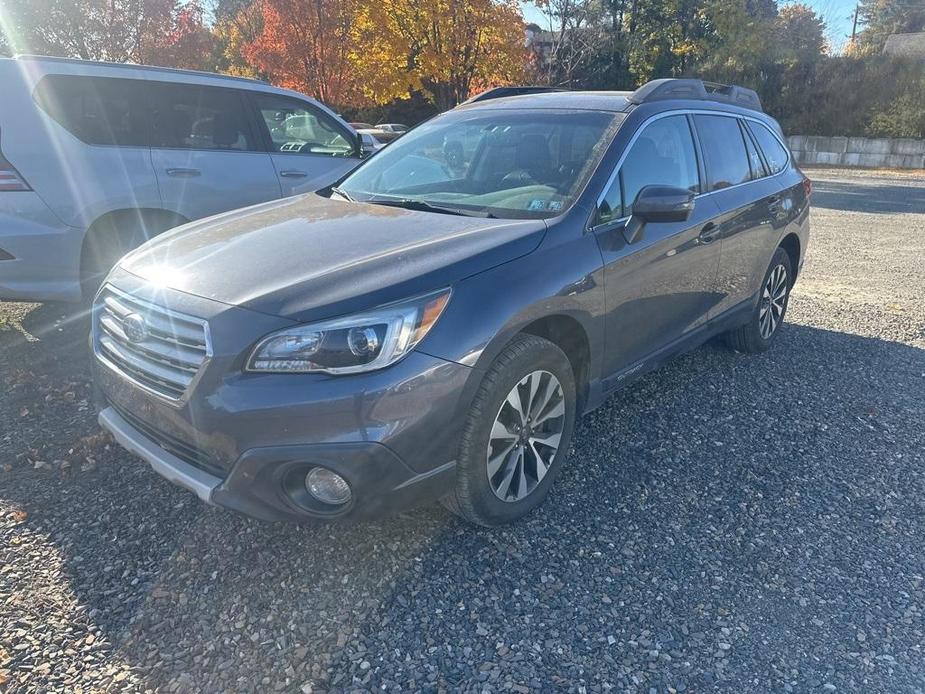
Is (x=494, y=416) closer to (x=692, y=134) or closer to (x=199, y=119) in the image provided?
(x=692, y=134)

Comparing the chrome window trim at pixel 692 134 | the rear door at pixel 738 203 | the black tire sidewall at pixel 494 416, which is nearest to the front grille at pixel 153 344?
the black tire sidewall at pixel 494 416

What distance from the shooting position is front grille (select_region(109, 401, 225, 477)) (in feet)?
7.93

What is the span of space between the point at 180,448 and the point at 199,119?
4.01 m

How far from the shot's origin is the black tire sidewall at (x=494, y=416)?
2.57 metres

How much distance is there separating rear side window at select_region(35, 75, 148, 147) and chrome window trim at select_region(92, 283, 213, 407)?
2561 millimetres

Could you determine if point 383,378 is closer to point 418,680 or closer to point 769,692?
point 418,680

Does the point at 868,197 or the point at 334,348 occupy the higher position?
the point at 334,348

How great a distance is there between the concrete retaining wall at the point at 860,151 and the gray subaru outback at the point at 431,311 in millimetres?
25612

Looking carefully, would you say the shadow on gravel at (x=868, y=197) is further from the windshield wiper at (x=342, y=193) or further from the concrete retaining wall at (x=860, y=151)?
the windshield wiper at (x=342, y=193)

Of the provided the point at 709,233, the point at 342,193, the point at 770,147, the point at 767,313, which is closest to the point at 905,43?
the point at 770,147

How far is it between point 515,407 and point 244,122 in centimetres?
440

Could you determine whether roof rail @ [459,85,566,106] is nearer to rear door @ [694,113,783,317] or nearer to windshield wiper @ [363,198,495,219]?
rear door @ [694,113,783,317]

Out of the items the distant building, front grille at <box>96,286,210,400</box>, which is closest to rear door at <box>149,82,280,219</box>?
front grille at <box>96,286,210,400</box>

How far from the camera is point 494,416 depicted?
103 inches
